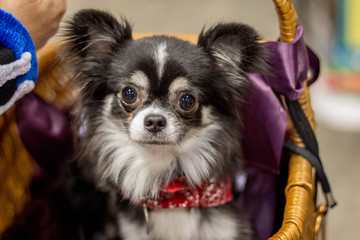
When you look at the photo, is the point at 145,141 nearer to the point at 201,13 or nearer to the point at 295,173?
the point at 295,173

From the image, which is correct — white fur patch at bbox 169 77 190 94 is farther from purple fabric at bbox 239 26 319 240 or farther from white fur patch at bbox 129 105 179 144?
purple fabric at bbox 239 26 319 240

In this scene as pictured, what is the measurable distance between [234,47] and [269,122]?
1.12 ft

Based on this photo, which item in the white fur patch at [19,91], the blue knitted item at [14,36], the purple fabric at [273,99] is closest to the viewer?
the blue knitted item at [14,36]

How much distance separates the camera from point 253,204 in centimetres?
183

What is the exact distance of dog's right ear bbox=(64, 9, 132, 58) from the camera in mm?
1413

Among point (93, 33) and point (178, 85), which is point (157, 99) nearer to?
point (178, 85)

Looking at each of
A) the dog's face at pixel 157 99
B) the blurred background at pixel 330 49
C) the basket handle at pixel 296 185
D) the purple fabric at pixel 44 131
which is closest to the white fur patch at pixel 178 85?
the dog's face at pixel 157 99

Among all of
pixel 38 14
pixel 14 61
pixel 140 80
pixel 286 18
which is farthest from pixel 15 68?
pixel 286 18

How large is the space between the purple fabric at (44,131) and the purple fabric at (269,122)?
0.77 m

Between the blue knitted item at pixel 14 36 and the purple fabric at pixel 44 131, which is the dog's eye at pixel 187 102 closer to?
the blue knitted item at pixel 14 36

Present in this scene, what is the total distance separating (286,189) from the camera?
4.74 ft

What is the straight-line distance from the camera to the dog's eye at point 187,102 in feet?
4.51

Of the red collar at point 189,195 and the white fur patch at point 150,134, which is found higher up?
the white fur patch at point 150,134

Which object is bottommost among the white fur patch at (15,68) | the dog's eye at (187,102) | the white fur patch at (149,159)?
the white fur patch at (149,159)
